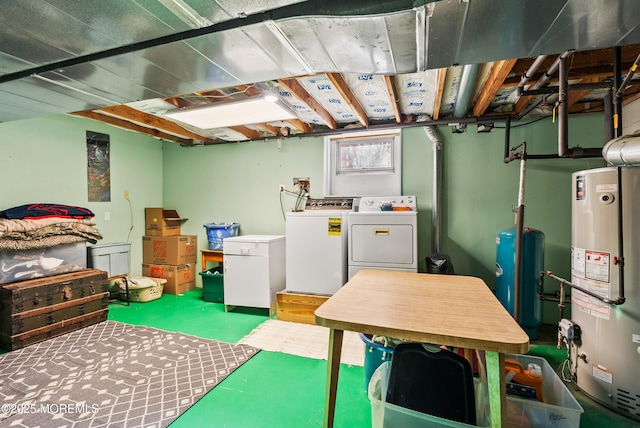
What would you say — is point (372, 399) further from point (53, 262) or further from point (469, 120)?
point (53, 262)

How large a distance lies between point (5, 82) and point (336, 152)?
2998 millimetres

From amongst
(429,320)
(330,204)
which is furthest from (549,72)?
(330,204)

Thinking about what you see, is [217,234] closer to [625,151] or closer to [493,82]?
[493,82]

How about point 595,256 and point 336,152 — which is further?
point 336,152

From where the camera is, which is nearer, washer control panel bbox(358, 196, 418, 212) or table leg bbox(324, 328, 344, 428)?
table leg bbox(324, 328, 344, 428)

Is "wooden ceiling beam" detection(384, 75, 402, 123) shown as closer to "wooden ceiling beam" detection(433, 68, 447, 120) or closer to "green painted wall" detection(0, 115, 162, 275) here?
"wooden ceiling beam" detection(433, 68, 447, 120)

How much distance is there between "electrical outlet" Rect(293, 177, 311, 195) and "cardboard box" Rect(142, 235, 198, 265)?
6.31 ft

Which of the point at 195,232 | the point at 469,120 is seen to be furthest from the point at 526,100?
the point at 195,232

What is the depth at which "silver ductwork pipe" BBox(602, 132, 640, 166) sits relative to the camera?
159cm

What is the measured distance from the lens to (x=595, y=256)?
1.85 metres

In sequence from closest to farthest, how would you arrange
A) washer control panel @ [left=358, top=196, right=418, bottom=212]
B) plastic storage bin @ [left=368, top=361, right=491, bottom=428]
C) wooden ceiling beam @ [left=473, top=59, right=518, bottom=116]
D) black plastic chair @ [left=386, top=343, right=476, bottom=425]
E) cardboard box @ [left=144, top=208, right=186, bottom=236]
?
plastic storage bin @ [left=368, top=361, right=491, bottom=428] < black plastic chair @ [left=386, top=343, right=476, bottom=425] < wooden ceiling beam @ [left=473, top=59, right=518, bottom=116] < washer control panel @ [left=358, top=196, right=418, bottom=212] < cardboard box @ [left=144, top=208, right=186, bottom=236]

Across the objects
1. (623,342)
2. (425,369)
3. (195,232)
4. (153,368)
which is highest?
(195,232)

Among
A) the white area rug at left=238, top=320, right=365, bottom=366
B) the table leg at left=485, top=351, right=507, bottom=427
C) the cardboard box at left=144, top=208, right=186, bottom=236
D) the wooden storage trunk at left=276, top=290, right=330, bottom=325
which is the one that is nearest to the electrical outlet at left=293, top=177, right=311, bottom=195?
the wooden storage trunk at left=276, top=290, right=330, bottom=325

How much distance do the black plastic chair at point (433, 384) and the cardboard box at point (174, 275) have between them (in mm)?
3897
